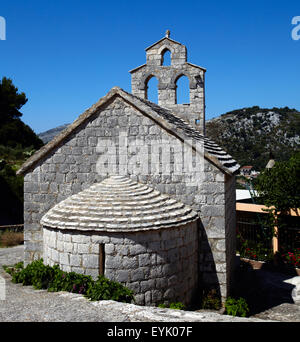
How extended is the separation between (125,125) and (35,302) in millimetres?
4385

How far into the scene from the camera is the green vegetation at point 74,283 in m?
5.98

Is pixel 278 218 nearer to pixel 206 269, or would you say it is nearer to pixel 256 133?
pixel 206 269

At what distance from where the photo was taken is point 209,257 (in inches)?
308

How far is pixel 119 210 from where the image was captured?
22.4 ft

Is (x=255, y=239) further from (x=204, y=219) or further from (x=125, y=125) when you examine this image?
(x=125, y=125)

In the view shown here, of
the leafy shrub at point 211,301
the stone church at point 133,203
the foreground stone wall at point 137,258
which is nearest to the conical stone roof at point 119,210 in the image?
the stone church at point 133,203

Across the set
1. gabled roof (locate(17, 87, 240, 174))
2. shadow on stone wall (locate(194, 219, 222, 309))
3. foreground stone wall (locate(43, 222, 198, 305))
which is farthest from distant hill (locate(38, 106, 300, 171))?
foreground stone wall (locate(43, 222, 198, 305))

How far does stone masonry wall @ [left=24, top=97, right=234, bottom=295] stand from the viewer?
7.74 meters

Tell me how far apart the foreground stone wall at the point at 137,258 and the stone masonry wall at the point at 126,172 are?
0.94 metres

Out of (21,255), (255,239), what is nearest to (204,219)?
(255,239)

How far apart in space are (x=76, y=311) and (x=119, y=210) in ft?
7.37

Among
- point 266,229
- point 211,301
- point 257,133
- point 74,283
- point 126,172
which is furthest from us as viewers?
point 257,133

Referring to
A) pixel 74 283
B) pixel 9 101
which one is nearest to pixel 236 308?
pixel 74 283

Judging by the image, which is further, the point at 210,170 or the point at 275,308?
the point at 275,308
